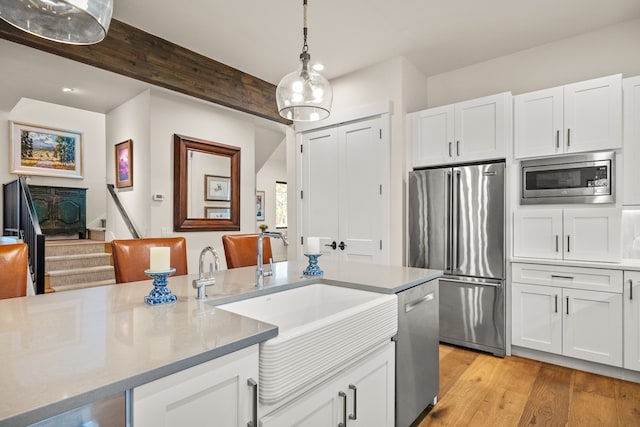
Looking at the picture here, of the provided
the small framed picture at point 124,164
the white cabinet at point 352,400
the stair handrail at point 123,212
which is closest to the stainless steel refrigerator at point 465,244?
the white cabinet at point 352,400

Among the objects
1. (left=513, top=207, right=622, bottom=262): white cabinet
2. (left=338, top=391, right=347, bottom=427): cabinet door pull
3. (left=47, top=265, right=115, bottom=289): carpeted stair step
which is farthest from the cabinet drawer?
(left=47, top=265, right=115, bottom=289): carpeted stair step

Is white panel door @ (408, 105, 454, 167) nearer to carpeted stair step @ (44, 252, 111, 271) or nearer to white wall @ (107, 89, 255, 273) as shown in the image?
white wall @ (107, 89, 255, 273)

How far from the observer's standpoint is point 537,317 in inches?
115

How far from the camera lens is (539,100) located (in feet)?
9.71

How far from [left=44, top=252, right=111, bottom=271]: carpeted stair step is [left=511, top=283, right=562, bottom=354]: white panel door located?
4.85 meters

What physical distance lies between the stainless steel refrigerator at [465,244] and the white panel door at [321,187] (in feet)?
3.21

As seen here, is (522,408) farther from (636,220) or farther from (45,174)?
(45,174)

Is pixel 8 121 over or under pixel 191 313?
over

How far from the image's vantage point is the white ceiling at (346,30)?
2670 millimetres

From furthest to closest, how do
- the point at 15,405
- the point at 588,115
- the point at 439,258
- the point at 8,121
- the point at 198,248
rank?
1. the point at 8,121
2. the point at 198,248
3. the point at 439,258
4. the point at 588,115
5. the point at 15,405

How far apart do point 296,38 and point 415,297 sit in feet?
8.26

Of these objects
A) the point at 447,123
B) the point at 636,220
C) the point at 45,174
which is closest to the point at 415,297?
the point at 447,123

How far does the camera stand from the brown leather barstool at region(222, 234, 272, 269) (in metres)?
2.59

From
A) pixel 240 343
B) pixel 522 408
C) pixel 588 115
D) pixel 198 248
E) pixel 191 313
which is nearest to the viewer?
pixel 240 343
